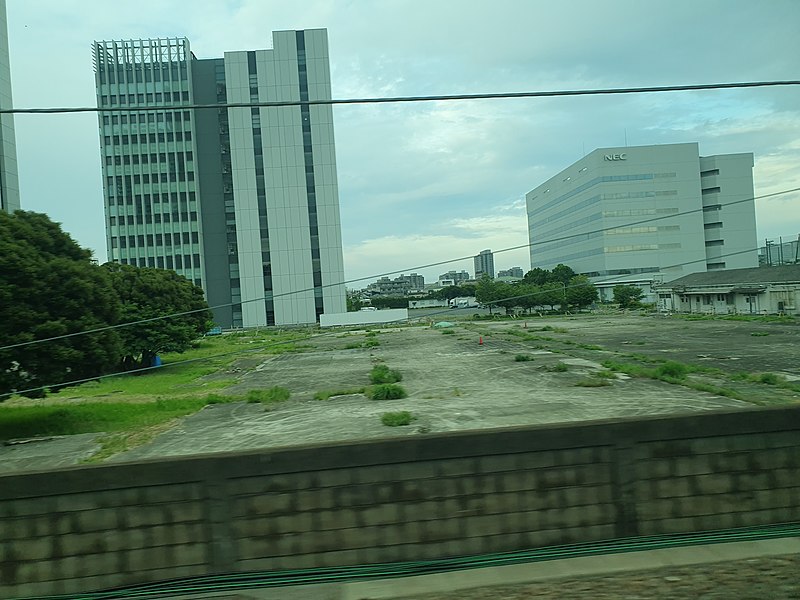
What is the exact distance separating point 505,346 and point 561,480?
130 feet

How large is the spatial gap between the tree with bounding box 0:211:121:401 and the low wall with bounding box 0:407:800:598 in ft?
50.1

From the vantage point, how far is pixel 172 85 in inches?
2363

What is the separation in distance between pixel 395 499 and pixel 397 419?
13.6 m

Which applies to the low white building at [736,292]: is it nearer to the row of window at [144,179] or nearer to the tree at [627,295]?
the tree at [627,295]

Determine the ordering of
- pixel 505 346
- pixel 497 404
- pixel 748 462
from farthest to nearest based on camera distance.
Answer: pixel 505 346, pixel 497 404, pixel 748 462

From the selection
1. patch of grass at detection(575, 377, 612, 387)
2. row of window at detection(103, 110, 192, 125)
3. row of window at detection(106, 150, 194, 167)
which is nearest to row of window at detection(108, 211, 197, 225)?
row of window at detection(106, 150, 194, 167)

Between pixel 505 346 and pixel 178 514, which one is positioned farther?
pixel 505 346

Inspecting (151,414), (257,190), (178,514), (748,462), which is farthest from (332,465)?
(257,190)

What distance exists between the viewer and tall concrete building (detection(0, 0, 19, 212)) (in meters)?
52.7

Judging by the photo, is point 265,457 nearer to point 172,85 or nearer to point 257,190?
point 172,85

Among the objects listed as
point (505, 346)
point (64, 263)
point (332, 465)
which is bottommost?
point (505, 346)

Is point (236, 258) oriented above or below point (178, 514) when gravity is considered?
above

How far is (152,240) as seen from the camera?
165 feet

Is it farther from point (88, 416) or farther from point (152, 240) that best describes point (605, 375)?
Answer: point (152, 240)
